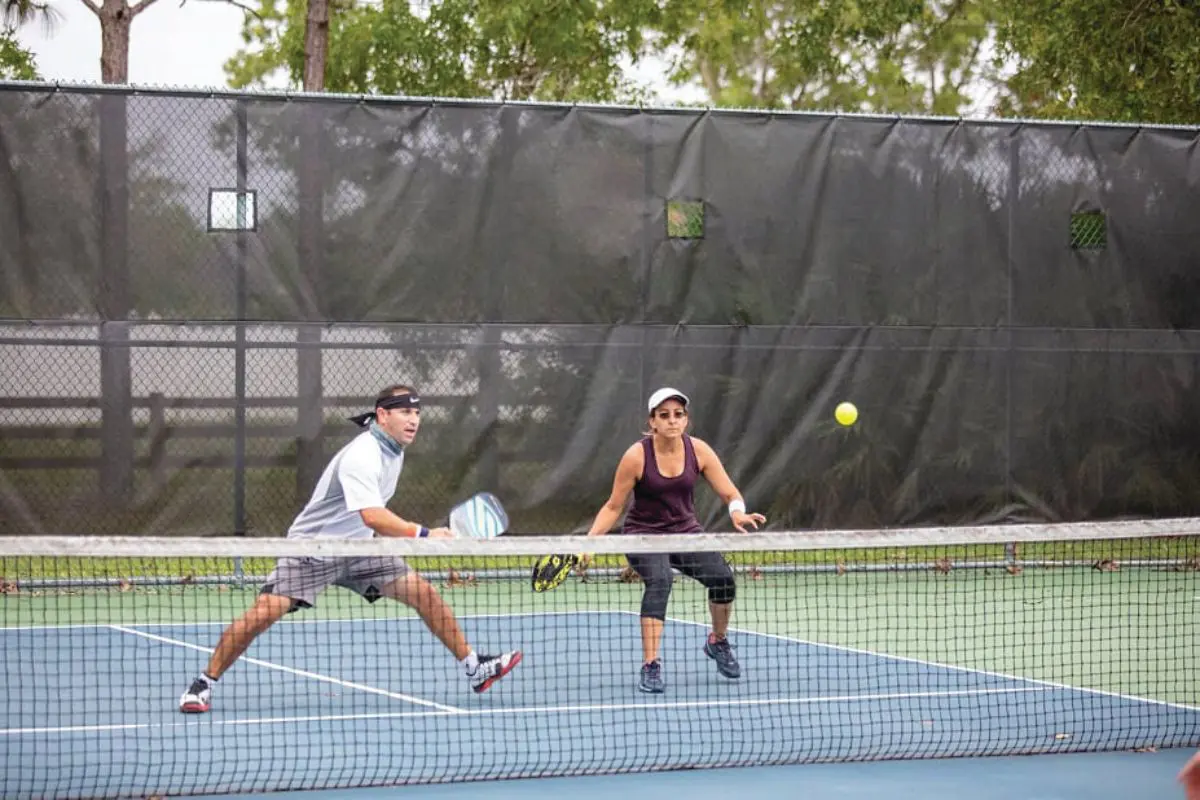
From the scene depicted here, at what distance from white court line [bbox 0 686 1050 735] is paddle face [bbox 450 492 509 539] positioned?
0.70 m

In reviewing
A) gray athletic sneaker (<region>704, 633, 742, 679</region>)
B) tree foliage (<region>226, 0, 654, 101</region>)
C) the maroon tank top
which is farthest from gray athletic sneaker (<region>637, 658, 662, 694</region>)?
tree foliage (<region>226, 0, 654, 101</region>)

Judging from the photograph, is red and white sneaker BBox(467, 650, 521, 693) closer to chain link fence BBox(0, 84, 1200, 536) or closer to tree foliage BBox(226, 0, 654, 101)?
chain link fence BBox(0, 84, 1200, 536)

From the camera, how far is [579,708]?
671cm

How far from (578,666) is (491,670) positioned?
3.22 ft

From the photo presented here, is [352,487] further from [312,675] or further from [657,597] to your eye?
[657,597]

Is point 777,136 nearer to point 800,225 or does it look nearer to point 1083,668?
point 800,225

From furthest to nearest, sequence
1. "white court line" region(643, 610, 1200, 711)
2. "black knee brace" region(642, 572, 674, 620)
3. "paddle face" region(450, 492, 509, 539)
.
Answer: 1. "black knee brace" region(642, 572, 674, 620)
2. "white court line" region(643, 610, 1200, 711)
3. "paddle face" region(450, 492, 509, 539)

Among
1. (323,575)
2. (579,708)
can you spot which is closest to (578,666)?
(579,708)

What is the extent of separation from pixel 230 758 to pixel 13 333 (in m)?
4.40

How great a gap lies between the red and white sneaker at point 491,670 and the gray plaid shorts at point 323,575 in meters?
0.49

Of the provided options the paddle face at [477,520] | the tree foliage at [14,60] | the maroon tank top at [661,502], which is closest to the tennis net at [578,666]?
the maroon tank top at [661,502]

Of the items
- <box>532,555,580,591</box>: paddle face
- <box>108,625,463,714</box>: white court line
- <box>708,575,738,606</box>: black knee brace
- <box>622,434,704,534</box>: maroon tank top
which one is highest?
<box>622,434,704,534</box>: maroon tank top

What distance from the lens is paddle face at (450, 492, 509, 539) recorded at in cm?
670

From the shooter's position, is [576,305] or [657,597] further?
[576,305]
